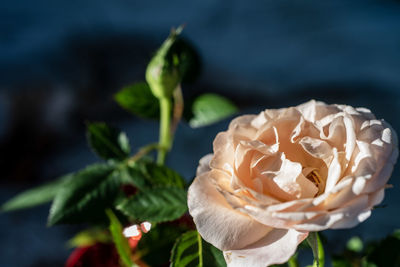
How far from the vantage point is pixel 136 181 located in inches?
13.3

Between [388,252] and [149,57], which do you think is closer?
[388,252]

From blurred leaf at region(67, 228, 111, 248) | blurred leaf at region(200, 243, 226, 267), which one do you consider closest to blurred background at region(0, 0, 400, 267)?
blurred leaf at region(67, 228, 111, 248)

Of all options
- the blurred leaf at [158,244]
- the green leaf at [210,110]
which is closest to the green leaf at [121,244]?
the blurred leaf at [158,244]

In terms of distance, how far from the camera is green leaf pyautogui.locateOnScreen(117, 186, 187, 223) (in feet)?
0.89

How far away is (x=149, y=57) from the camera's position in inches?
38.6

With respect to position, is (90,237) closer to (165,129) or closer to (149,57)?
(165,129)

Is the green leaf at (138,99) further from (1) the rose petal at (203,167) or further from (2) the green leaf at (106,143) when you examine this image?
(1) the rose petal at (203,167)

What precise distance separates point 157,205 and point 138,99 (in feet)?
0.48

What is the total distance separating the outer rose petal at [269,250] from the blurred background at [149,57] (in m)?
0.71

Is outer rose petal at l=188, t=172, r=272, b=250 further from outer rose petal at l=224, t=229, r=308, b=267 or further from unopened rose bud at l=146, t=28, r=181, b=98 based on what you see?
unopened rose bud at l=146, t=28, r=181, b=98

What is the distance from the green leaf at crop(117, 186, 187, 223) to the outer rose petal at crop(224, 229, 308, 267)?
69 mm

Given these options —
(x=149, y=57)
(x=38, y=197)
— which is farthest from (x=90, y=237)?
(x=149, y=57)

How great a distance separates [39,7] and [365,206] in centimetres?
106

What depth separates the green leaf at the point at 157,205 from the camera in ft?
0.89
